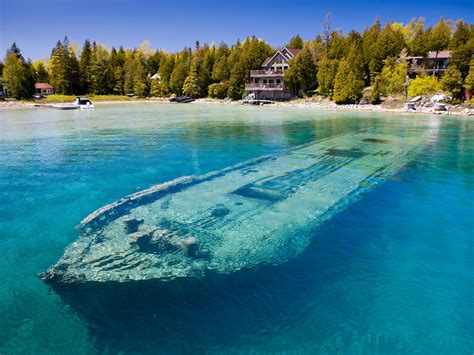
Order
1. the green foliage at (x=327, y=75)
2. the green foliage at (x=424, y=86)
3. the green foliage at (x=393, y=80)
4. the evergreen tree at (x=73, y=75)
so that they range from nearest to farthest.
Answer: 1. the green foliage at (x=424, y=86)
2. the green foliage at (x=393, y=80)
3. the green foliage at (x=327, y=75)
4. the evergreen tree at (x=73, y=75)

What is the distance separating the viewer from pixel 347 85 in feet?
165

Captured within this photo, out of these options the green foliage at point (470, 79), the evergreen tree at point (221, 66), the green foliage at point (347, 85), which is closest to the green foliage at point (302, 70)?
the green foliage at point (347, 85)

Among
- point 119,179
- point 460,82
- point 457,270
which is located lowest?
point 457,270

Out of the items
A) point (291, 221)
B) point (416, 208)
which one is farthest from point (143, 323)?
point (416, 208)

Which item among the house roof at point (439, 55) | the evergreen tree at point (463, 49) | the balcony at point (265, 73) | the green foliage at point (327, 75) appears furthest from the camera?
the balcony at point (265, 73)

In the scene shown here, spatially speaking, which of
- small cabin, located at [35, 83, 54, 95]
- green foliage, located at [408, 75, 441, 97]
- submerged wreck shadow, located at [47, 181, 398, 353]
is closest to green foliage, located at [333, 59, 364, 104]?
green foliage, located at [408, 75, 441, 97]

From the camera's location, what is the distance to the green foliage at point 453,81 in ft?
136

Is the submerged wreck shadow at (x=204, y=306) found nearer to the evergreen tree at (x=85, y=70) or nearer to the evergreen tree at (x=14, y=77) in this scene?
the evergreen tree at (x=14, y=77)

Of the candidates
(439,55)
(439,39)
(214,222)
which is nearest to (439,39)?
(439,39)

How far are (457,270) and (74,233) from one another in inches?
310

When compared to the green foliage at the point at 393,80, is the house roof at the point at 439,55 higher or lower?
higher

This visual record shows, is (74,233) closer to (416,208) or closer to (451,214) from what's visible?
(416,208)

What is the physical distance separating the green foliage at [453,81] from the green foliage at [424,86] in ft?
9.90

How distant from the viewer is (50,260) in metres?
6.67
